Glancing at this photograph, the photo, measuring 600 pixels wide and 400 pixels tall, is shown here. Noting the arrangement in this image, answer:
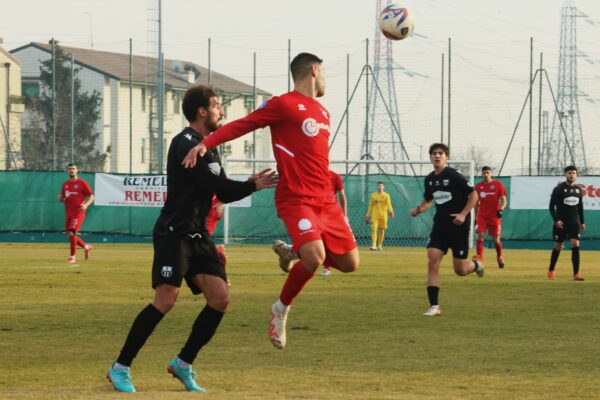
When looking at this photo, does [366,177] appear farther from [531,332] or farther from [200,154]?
[200,154]

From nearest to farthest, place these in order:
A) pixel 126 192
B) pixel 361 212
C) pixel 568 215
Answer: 1. pixel 568 215
2. pixel 361 212
3. pixel 126 192

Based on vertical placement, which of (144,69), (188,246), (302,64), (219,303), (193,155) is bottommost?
(219,303)

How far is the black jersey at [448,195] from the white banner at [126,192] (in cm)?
2389

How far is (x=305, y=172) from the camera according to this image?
353 inches

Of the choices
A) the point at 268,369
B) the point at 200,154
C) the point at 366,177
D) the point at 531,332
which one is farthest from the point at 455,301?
the point at 366,177

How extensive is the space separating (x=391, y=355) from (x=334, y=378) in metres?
1.62

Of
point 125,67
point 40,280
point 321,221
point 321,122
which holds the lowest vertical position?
point 40,280

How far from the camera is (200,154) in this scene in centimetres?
812

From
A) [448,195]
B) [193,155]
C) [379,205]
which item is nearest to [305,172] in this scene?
[193,155]

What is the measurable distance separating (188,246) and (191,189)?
1.33ft

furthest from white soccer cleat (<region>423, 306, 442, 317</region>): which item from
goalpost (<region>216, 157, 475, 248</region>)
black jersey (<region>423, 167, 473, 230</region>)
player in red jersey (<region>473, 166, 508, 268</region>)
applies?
goalpost (<region>216, 157, 475, 248</region>)

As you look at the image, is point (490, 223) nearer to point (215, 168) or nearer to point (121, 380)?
point (215, 168)

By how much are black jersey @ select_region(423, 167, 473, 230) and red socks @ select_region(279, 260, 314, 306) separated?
591 cm

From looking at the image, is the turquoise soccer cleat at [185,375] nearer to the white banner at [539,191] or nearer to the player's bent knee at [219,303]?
the player's bent knee at [219,303]
